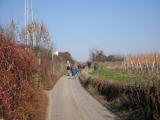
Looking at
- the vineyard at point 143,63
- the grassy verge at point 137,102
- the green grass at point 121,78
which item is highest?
the vineyard at point 143,63

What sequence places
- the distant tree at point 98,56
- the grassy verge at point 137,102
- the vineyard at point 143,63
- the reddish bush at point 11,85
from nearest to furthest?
the reddish bush at point 11,85
the grassy verge at point 137,102
the vineyard at point 143,63
the distant tree at point 98,56

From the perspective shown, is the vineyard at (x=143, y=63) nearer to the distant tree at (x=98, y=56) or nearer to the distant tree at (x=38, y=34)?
the distant tree at (x=38, y=34)

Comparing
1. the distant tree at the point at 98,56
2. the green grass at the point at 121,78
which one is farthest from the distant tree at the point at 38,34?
the distant tree at the point at 98,56

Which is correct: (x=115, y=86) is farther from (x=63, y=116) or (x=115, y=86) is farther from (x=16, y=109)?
(x=16, y=109)

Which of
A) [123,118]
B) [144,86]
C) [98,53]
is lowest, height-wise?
[123,118]

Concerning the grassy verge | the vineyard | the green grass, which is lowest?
the grassy verge

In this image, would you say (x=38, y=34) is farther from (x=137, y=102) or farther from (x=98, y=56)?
(x=98, y=56)

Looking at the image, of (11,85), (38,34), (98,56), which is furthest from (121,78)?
(98,56)

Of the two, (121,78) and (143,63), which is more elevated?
(143,63)

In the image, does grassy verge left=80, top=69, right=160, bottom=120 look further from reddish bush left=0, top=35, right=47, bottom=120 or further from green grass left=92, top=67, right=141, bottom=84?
reddish bush left=0, top=35, right=47, bottom=120

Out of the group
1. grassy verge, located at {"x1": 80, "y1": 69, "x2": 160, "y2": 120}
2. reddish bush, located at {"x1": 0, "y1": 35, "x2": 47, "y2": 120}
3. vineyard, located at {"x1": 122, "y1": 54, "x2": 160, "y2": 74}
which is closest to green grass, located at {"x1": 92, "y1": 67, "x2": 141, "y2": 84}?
grassy verge, located at {"x1": 80, "y1": 69, "x2": 160, "y2": 120}

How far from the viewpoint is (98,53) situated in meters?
133

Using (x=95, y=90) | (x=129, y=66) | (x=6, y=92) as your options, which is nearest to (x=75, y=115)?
(x=6, y=92)

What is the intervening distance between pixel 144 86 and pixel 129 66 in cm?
4861
